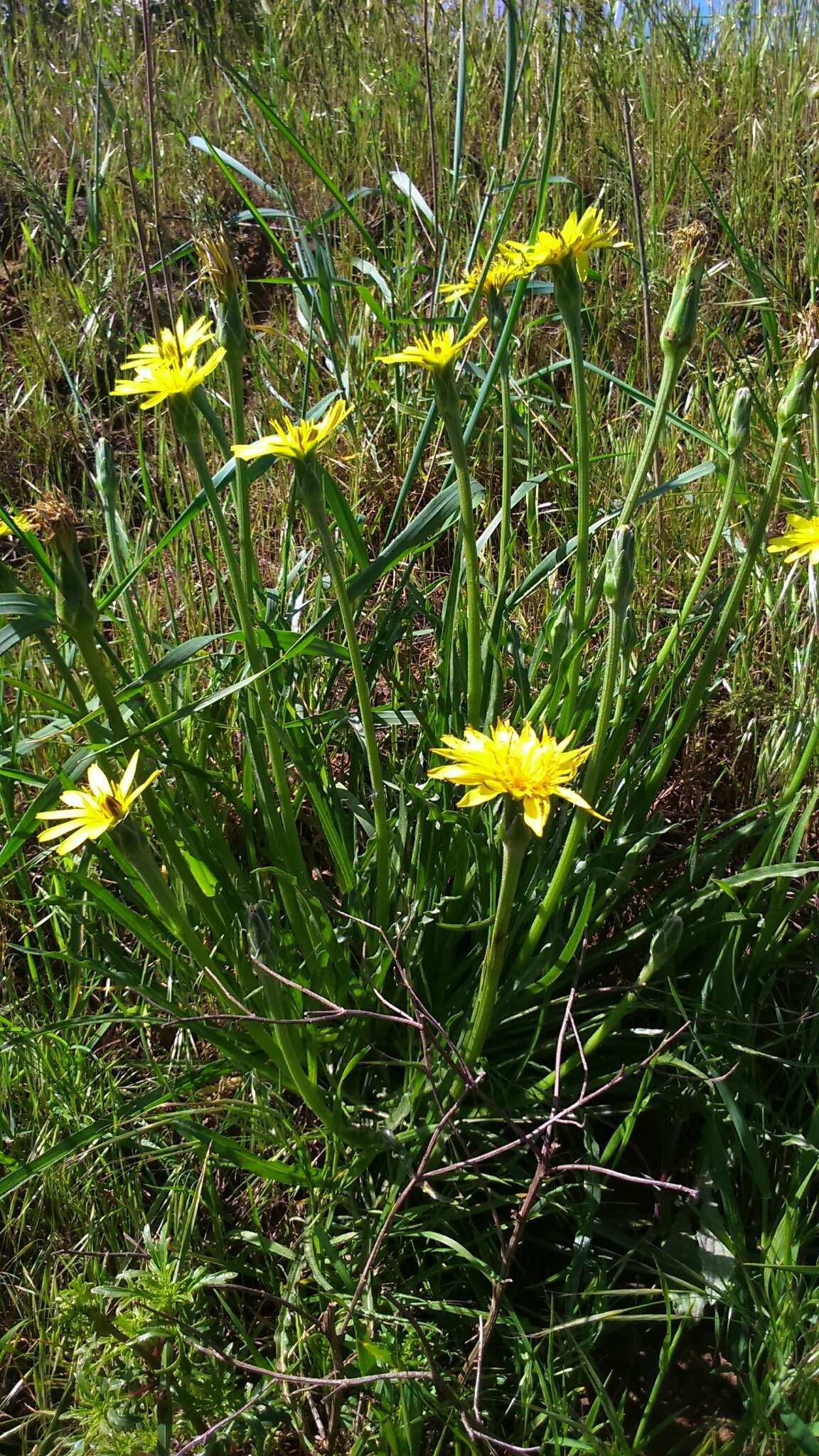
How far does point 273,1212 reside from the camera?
64.0 inches

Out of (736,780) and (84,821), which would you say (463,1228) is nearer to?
(84,821)

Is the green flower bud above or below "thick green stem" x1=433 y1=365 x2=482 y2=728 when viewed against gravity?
above

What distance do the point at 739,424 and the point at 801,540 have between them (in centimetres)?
19

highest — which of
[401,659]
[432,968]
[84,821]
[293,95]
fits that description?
[293,95]

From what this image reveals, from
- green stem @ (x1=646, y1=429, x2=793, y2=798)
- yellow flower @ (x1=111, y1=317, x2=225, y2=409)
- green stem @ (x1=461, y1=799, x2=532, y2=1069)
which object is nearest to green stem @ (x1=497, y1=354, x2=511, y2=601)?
green stem @ (x1=646, y1=429, x2=793, y2=798)

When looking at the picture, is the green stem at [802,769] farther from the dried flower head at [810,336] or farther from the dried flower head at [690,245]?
the dried flower head at [690,245]

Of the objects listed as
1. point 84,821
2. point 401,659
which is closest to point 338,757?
point 401,659

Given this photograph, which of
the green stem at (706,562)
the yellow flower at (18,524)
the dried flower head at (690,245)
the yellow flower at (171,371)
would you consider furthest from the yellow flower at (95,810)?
the dried flower head at (690,245)

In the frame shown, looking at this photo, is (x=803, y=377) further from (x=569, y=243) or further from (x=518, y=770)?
(x=518, y=770)

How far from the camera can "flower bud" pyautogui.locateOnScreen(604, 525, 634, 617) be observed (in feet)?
4.09

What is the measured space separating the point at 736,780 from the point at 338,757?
2.70 feet

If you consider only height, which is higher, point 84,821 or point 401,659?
point 84,821

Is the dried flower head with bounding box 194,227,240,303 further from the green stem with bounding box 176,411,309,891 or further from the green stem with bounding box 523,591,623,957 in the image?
the green stem with bounding box 523,591,623,957

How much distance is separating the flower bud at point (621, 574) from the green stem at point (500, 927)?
0.34 m
